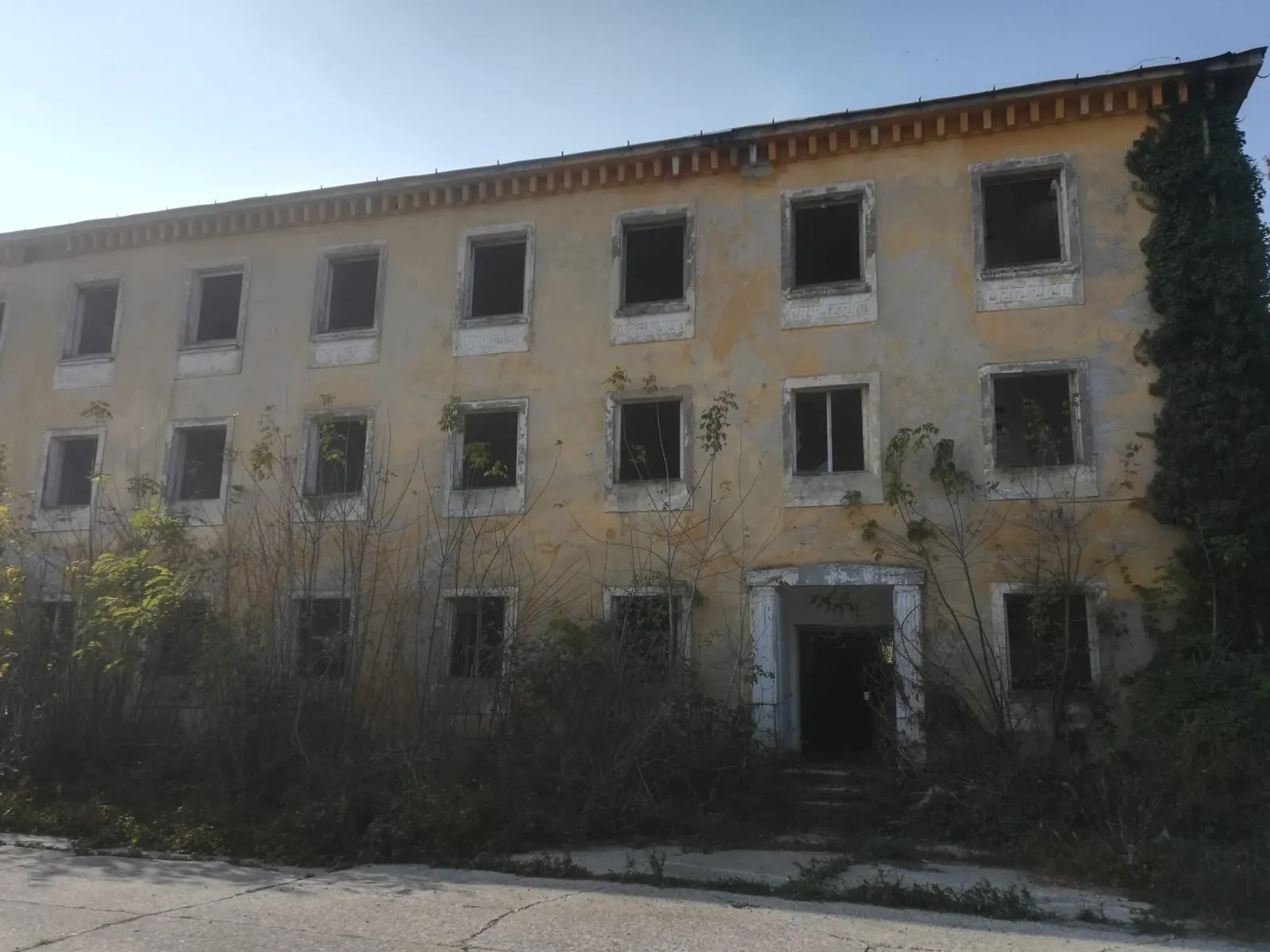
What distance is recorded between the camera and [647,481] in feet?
46.4

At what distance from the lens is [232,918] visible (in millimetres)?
7035

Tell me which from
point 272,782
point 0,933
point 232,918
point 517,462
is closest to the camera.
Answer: point 0,933

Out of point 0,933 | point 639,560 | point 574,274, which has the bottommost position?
point 0,933

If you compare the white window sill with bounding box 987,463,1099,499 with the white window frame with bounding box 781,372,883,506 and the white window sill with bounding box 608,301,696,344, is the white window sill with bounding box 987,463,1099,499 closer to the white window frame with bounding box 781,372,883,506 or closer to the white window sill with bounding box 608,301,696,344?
the white window frame with bounding box 781,372,883,506

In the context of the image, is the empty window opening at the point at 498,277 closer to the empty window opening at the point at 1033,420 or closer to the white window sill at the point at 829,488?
the white window sill at the point at 829,488

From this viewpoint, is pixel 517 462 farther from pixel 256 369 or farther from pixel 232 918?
pixel 232 918

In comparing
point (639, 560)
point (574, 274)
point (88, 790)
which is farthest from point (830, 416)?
point (88, 790)

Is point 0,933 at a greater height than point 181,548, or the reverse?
point 181,548

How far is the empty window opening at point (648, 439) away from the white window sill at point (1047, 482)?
435cm

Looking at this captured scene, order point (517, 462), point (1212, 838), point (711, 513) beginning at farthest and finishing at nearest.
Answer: point (517, 462)
point (711, 513)
point (1212, 838)

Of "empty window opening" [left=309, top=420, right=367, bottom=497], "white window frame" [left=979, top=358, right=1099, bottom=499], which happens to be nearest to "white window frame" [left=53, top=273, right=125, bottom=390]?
"empty window opening" [left=309, top=420, right=367, bottom=497]

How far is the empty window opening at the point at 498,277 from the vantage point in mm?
15844

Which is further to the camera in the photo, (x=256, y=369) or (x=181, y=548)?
(x=256, y=369)

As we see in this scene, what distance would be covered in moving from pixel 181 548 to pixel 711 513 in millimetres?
7455
